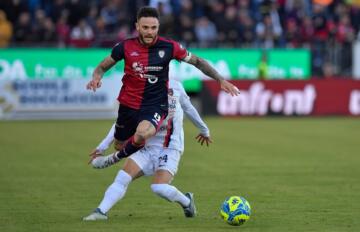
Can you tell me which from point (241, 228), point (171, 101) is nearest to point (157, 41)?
point (171, 101)

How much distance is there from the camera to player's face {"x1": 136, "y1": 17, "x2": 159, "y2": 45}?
30.4 feet

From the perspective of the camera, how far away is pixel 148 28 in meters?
9.30

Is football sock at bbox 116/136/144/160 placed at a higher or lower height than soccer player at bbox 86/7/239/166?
lower

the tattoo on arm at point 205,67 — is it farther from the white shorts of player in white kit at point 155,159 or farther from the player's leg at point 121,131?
the white shorts of player in white kit at point 155,159

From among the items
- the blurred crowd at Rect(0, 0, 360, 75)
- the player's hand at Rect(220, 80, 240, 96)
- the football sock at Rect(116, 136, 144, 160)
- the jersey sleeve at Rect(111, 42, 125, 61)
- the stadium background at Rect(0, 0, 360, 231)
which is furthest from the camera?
the blurred crowd at Rect(0, 0, 360, 75)

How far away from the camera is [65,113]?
1038 inches

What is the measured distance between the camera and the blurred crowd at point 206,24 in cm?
2738

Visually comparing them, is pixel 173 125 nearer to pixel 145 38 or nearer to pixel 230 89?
pixel 230 89

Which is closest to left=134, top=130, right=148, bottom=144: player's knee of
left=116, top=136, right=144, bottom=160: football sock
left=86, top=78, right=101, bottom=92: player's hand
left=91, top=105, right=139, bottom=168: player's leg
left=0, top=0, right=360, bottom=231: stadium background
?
left=116, top=136, right=144, bottom=160: football sock

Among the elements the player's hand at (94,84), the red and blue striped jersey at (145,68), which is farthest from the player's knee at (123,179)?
the player's hand at (94,84)

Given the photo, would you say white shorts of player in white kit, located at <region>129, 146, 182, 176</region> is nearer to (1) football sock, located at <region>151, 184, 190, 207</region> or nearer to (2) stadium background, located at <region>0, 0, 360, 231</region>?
(1) football sock, located at <region>151, 184, 190, 207</region>

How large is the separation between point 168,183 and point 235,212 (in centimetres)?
84

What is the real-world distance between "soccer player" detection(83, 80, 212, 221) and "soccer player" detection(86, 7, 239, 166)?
158 millimetres

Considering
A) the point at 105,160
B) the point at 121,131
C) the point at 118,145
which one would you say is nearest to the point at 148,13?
the point at 121,131
